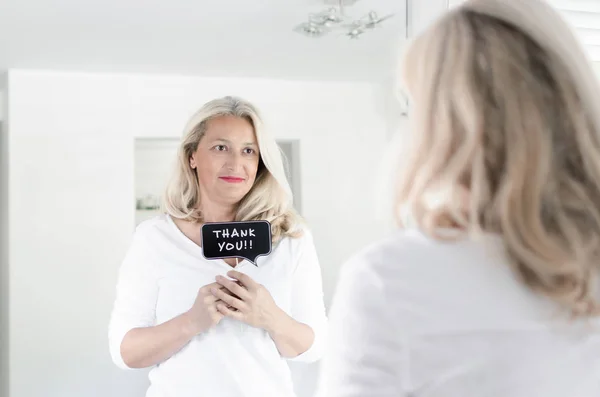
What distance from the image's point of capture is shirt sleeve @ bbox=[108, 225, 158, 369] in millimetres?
1111

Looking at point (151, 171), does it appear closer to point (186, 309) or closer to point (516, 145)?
point (186, 309)

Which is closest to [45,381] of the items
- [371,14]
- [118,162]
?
[118,162]

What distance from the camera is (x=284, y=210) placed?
4.01 feet

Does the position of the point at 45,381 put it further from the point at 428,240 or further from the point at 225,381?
the point at 428,240

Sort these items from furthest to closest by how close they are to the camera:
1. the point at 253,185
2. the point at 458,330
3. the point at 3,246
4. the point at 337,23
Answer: the point at 337,23 → the point at 253,185 → the point at 3,246 → the point at 458,330

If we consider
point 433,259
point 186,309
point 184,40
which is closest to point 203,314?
point 186,309

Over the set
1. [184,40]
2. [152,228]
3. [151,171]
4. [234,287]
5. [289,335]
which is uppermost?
[184,40]

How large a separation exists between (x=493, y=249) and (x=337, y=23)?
2.93 feet

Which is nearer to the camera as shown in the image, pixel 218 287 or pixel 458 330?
pixel 458 330

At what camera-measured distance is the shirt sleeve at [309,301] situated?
1.19 metres

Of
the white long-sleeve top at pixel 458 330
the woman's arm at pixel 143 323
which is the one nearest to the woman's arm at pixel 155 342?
the woman's arm at pixel 143 323

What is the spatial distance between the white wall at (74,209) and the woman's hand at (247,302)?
0.46 feet

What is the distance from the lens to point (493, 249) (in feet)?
1.80

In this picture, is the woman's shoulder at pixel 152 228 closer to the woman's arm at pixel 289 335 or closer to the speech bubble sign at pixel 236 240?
the speech bubble sign at pixel 236 240
